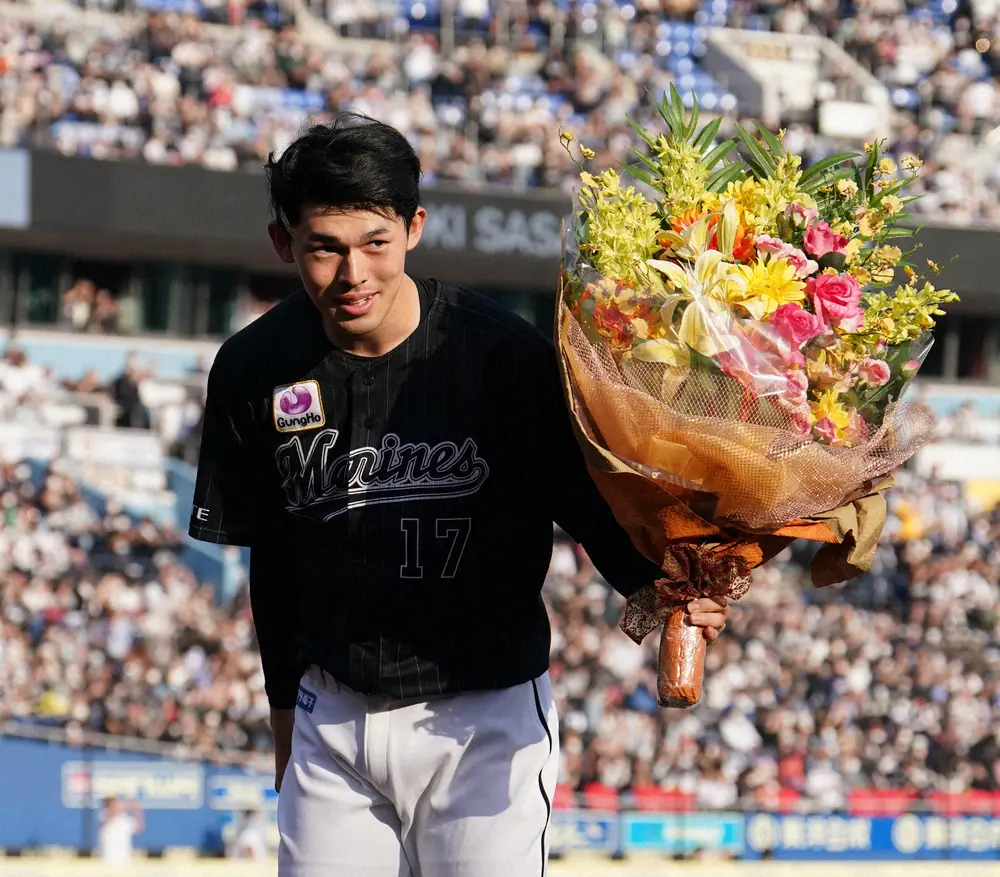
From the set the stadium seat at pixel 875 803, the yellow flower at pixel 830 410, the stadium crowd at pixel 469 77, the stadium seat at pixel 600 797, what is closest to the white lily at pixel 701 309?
the yellow flower at pixel 830 410

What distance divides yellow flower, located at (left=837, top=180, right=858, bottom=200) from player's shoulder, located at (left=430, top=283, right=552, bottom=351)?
65 centimetres

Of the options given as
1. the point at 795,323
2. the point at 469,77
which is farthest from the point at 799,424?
the point at 469,77

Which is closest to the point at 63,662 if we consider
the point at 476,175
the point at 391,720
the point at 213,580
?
the point at 213,580

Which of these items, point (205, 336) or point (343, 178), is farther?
point (205, 336)

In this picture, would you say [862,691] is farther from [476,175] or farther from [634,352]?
[634,352]

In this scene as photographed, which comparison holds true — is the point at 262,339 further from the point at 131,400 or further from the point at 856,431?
the point at 131,400

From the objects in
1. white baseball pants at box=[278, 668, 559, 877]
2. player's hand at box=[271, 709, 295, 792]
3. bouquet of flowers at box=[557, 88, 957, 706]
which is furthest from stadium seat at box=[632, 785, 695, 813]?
bouquet of flowers at box=[557, 88, 957, 706]

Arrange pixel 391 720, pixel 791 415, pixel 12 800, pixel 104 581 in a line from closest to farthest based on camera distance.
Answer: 1. pixel 791 415
2. pixel 391 720
3. pixel 12 800
4. pixel 104 581

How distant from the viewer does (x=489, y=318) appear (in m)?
3.39

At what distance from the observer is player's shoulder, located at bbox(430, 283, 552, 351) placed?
3.36 metres

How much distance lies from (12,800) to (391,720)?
9791 millimetres

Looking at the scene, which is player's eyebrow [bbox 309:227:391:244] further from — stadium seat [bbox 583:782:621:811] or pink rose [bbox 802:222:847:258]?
stadium seat [bbox 583:782:621:811]

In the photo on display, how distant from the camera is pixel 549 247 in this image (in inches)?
742

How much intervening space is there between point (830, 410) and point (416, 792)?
1.12m
